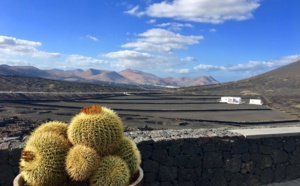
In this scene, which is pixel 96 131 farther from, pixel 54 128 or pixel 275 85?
pixel 275 85

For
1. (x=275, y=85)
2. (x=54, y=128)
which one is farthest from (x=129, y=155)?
(x=275, y=85)

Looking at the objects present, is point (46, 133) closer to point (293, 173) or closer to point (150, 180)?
point (150, 180)

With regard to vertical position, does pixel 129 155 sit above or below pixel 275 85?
below

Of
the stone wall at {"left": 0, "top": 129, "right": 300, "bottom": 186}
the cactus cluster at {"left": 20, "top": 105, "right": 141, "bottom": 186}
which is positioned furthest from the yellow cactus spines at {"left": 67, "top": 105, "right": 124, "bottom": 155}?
the stone wall at {"left": 0, "top": 129, "right": 300, "bottom": 186}

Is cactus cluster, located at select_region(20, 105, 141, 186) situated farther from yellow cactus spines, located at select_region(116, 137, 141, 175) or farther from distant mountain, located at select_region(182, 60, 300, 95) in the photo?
distant mountain, located at select_region(182, 60, 300, 95)

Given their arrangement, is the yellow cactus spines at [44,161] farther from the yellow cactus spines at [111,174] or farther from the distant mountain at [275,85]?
the distant mountain at [275,85]

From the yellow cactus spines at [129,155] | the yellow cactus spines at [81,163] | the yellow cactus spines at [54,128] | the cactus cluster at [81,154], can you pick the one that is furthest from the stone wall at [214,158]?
the yellow cactus spines at [81,163]
